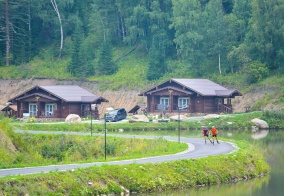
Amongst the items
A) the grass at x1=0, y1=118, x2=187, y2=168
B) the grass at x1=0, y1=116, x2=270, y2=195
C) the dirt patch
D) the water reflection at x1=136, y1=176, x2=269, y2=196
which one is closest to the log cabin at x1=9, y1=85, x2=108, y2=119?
the grass at x1=0, y1=118, x2=187, y2=168

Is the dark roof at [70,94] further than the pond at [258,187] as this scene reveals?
Yes

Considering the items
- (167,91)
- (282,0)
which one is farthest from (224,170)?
(282,0)

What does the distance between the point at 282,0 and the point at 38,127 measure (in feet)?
131

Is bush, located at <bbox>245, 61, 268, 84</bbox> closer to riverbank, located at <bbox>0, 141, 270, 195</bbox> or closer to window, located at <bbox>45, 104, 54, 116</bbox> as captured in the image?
window, located at <bbox>45, 104, 54, 116</bbox>

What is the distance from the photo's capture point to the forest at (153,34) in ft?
336

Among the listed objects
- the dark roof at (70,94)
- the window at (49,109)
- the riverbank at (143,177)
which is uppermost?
the dark roof at (70,94)

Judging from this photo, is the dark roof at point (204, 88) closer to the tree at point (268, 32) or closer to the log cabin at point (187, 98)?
the log cabin at point (187, 98)

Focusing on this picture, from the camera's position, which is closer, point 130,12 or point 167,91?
point 167,91

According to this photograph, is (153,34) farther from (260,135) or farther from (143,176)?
(143,176)

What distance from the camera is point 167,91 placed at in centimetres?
9500

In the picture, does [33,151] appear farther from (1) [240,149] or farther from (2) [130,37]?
(2) [130,37]

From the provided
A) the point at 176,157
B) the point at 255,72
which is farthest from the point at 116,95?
the point at 176,157

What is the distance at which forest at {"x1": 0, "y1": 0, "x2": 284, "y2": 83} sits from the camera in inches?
4038

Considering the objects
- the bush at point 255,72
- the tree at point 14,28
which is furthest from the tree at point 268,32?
the tree at point 14,28
